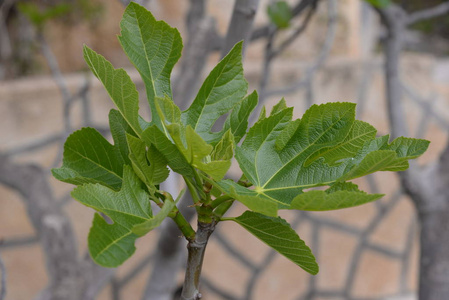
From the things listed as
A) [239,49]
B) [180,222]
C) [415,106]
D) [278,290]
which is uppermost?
[415,106]

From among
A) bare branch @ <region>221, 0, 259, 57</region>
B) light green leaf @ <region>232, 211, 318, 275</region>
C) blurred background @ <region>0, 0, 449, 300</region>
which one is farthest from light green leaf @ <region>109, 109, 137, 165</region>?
blurred background @ <region>0, 0, 449, 300</region>

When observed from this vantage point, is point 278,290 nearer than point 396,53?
No

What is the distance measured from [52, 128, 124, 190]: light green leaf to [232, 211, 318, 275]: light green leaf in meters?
0.11

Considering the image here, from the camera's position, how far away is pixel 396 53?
1188mm

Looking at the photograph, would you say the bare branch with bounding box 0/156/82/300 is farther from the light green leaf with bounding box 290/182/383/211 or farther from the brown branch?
the light green leaf with bounding box 290/182/383/211

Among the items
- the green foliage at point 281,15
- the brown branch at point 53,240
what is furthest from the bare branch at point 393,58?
the brown branch at point 53,240

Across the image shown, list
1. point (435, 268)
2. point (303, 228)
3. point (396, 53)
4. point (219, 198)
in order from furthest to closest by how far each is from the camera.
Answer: point (303, 228) → point (396, 53) → point (435, 268) → point (219, 198)

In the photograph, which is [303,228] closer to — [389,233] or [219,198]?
[389,233]

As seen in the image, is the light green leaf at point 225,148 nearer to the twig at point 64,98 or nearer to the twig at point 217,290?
the twig at point 64,98

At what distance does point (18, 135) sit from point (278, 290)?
47.7 inches

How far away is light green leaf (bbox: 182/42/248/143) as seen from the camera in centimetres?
41

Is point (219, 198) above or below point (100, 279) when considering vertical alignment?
above

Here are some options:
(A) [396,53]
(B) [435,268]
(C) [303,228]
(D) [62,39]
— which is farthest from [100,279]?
(D) [62,39]

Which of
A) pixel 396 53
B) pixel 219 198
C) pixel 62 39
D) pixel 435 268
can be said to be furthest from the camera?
pixel 62 39
